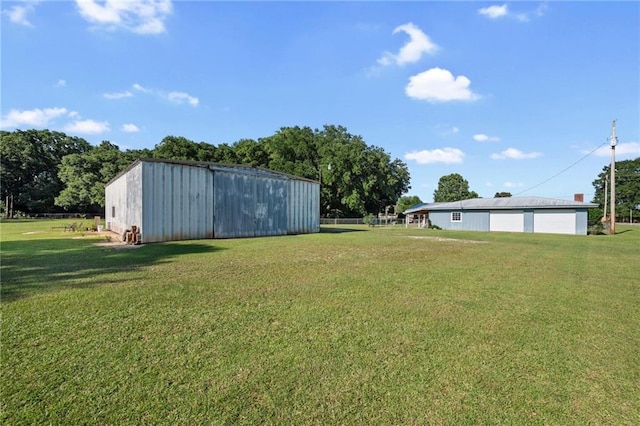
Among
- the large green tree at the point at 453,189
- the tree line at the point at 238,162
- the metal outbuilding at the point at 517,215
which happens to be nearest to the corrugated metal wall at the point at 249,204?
the metal outbuilding at the point at 517,215

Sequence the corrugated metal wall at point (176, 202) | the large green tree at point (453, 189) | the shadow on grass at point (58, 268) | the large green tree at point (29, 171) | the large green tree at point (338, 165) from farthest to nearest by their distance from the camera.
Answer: the large green tree at point (453, 189) → the large green tree at point (29, 171) → the large green tree at point (338, 165) → the corrugated metal wall at point (176, 202) → the shadow on grass at point (58, 268)

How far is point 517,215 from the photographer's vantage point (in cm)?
2788

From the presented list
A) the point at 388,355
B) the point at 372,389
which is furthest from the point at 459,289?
the point at 372,389

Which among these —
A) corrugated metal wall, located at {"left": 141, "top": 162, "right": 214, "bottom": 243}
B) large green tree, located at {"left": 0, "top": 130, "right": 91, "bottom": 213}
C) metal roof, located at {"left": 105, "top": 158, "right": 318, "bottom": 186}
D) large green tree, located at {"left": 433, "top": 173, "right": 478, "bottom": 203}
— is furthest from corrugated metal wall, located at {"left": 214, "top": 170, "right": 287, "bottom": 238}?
large green tree, located at {"left": 433, "top": 173, "right": 478, "bottom": 203}

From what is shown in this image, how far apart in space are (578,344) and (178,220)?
1463 cm

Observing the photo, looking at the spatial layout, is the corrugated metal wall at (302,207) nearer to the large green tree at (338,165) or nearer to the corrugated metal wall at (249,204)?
the corrugated metal wall at (249,204)

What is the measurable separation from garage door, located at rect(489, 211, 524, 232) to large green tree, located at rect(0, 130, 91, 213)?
59.3 m

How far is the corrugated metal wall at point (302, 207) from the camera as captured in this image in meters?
19.9

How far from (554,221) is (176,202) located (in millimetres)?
28433

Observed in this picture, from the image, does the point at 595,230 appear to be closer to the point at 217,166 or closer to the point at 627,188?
the point at 217,166

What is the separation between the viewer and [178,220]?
578 inches

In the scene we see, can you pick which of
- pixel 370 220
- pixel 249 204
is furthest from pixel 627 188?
pixel 249 204

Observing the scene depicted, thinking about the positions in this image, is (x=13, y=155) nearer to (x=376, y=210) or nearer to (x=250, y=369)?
(x=376, y=210)

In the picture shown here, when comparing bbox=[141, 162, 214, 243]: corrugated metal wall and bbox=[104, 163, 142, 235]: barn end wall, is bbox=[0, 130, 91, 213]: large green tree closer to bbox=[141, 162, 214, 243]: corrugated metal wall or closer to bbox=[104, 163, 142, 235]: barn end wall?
bbox=[104, 163, 142, 235]: barn end wall
